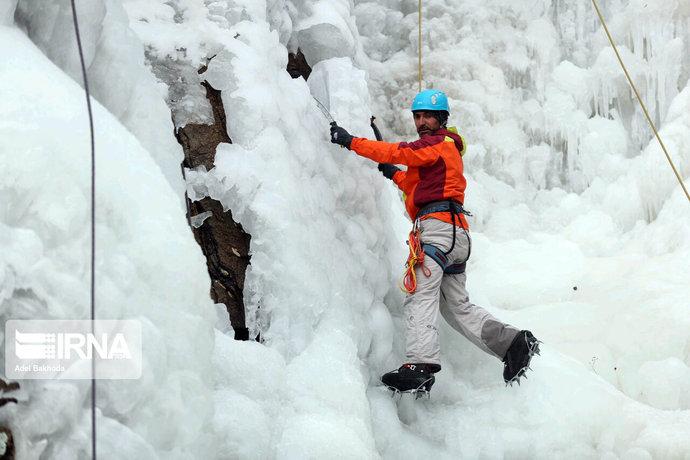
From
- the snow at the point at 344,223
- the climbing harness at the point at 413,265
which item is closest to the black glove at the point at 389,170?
the snow at the point at 344,223

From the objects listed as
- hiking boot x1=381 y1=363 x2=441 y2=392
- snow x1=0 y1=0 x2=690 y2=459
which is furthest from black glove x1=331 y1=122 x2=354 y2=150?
hiking boot x1=381 y1=363 x2=441 y2=392

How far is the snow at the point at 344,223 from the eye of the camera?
2.31 meters

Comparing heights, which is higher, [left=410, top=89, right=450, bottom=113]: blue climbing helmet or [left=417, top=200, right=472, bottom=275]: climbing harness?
[left=410, top=89, right=450, bottom=113]: blue climbing helmet

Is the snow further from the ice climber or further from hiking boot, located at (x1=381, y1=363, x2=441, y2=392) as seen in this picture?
the ice climber

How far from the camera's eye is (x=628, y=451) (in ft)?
12.7

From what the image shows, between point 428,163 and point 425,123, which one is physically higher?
point 425,123

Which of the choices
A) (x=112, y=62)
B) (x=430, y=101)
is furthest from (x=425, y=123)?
(x=112, y=62)

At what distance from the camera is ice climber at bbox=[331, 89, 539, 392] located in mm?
3732

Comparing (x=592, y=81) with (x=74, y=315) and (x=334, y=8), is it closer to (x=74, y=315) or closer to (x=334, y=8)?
(x=334, y=8)

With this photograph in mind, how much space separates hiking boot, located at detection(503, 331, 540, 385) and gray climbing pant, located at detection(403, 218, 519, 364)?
0.03 metres

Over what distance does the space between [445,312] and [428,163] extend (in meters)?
0.78

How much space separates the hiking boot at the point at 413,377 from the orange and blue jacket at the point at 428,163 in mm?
713

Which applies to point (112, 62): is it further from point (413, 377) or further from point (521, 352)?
point (521, 352)

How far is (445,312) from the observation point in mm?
4129
